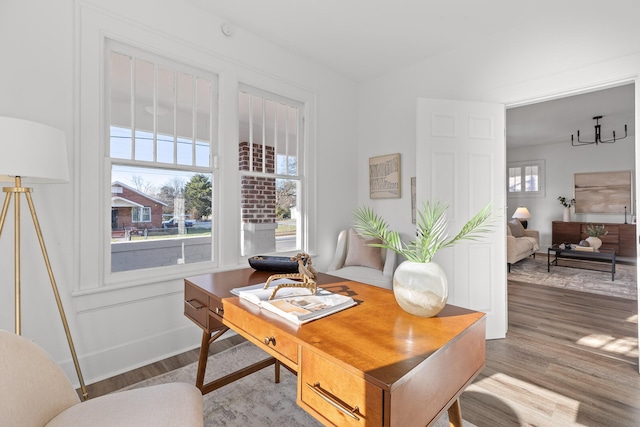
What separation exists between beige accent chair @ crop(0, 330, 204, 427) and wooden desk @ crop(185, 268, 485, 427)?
0.33 m

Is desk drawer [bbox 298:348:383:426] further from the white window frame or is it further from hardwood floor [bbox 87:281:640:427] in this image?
the white window frame

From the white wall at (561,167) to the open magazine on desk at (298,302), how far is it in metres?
8.42

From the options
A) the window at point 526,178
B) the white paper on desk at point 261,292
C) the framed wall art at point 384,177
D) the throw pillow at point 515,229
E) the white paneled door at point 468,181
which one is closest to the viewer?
the white paper on desk at point 261,292

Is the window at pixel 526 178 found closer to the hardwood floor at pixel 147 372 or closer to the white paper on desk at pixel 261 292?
the hardwood floor at pixel 147 372

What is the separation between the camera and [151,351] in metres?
2.47

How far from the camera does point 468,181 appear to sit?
3.02 meters

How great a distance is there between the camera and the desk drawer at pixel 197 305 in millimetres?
1570

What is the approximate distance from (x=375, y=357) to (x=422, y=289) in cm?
38

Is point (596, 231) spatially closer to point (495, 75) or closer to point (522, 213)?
point (522, 213)

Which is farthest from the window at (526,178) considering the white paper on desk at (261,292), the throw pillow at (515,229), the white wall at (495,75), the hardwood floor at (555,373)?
the white paper on desk at (261,292)

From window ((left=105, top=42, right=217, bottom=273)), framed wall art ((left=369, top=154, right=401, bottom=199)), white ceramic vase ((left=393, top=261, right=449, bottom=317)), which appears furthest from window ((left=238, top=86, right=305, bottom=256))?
white ceramic vase ((left=393, top=261, right=449, bottom=317))

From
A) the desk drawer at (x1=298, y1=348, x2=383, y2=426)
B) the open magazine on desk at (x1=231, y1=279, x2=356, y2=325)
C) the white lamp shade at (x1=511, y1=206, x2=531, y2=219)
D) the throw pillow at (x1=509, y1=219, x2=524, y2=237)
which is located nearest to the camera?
the desk drawer at (x1=298, y1=348, x2=383, y2=426)

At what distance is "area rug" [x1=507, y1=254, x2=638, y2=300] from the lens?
445cm

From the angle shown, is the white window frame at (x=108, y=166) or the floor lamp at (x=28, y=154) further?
the white window frame at (x=108, y=166)
